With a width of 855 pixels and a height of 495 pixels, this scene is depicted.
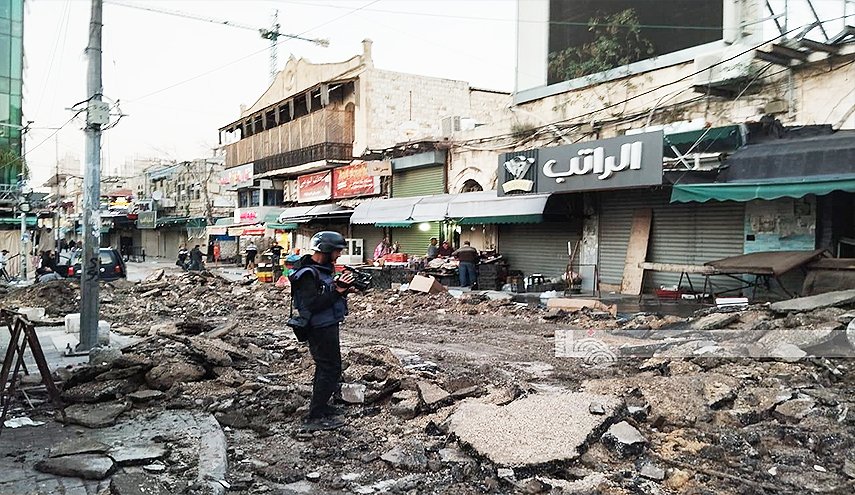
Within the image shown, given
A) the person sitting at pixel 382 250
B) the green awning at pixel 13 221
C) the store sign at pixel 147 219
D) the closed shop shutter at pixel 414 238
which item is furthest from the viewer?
the store sign at pixel 147 219

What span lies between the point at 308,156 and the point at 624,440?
2623 cm

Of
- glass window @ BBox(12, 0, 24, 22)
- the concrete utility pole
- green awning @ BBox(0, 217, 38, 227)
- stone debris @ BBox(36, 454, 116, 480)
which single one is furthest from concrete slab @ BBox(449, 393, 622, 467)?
glass window @ BBox(12, 0, 24, 22)

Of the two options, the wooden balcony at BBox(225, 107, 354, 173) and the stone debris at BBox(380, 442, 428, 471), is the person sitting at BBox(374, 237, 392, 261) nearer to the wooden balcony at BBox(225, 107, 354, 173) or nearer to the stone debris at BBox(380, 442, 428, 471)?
the wooden balcony at BBox(225, 107, 354, 173)

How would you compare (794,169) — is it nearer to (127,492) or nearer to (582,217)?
(582,217)

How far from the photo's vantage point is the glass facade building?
39312 mm

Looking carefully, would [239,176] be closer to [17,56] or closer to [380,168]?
[380,168]

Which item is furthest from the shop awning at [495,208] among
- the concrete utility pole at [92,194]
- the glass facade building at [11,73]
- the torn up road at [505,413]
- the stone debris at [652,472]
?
the glass facade building at [11,73]

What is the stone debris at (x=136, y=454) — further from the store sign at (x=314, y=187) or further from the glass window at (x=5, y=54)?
the glass window at (x=5, y=54)

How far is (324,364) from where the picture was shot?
5.58 m

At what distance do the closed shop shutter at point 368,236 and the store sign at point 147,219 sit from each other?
27845mm

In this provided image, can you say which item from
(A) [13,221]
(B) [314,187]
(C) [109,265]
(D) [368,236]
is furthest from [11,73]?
(D) [368,236]

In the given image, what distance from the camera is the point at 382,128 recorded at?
27297 mm

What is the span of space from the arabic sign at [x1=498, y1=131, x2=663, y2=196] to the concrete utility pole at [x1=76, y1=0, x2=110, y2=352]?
975cm

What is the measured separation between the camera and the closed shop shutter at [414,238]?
22844 mm
